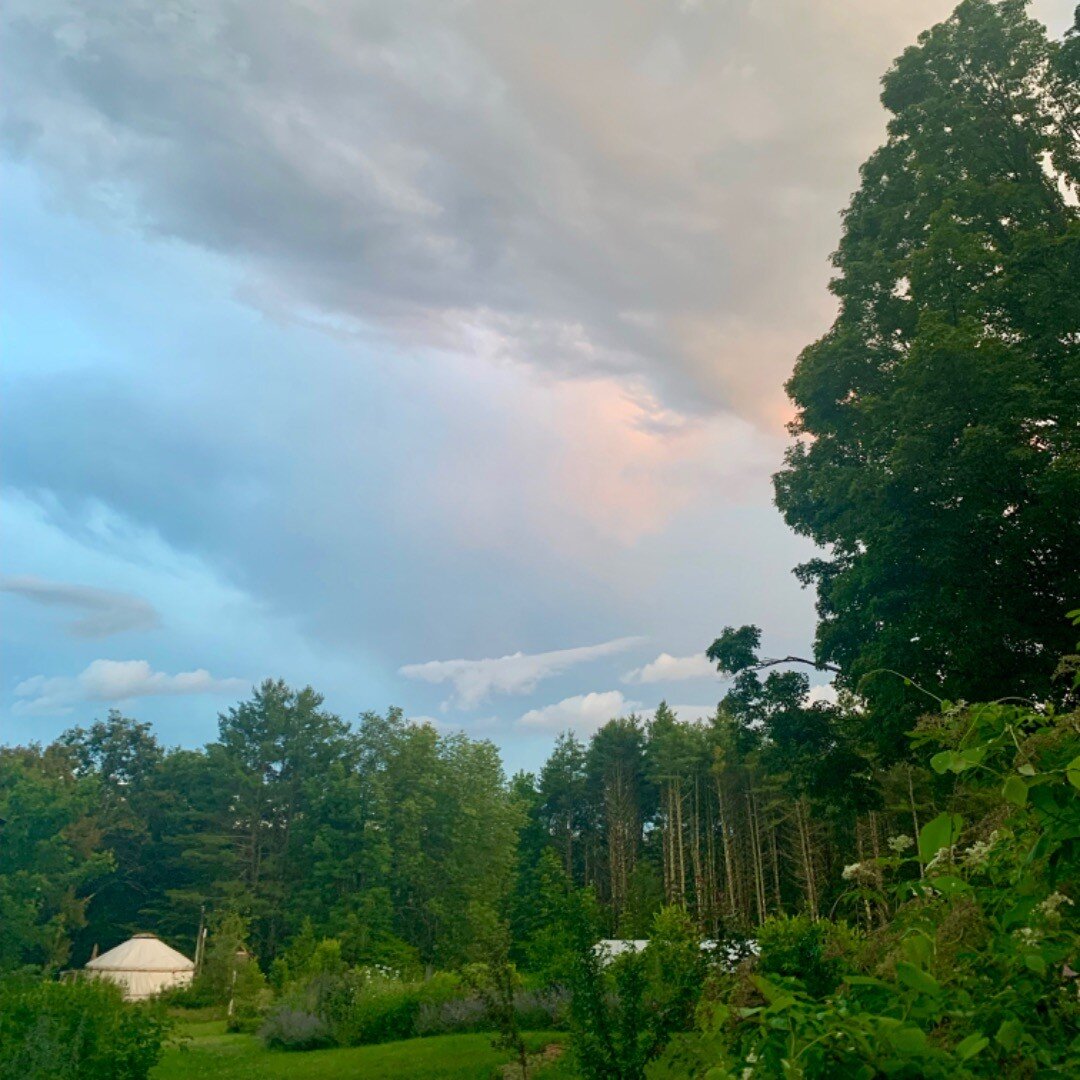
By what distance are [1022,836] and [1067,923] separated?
382 mm

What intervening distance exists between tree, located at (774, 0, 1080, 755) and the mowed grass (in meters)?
7.68

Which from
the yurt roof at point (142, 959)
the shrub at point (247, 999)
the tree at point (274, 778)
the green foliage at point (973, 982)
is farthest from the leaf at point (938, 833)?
the tree at point (274, 778)

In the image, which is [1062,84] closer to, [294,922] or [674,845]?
[294,922]

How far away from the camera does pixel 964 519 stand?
10508 millimetres

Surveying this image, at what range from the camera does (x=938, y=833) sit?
1.44m

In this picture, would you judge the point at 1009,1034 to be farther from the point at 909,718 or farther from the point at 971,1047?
the point at 909,718

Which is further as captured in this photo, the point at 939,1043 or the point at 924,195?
the point at 924,195

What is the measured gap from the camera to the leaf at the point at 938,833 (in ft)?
4.58

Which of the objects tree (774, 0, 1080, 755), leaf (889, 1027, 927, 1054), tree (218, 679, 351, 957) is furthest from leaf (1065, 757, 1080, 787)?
tree (218, 679, 351, 957)

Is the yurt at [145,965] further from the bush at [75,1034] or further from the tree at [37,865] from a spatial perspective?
the bush at [75,1034]

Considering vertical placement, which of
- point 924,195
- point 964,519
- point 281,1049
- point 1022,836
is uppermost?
point 924,195

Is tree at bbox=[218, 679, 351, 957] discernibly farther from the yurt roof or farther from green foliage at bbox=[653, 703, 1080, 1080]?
green foliage at bbox=[653, 703, 1080, 1080]

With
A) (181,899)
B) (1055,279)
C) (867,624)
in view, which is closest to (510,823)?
(181,899)

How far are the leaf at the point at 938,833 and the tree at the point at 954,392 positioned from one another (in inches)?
376
